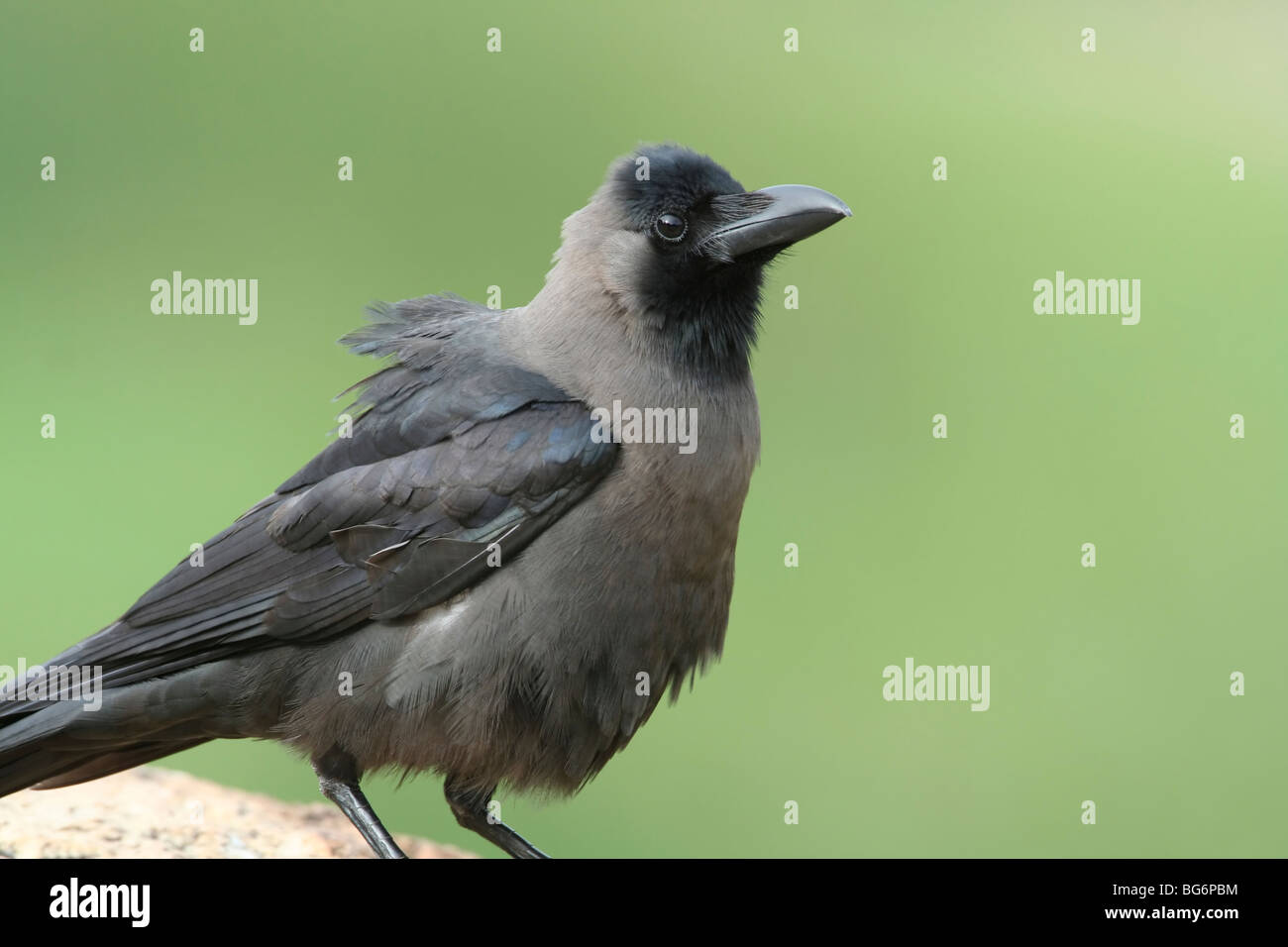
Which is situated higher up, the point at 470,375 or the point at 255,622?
the point at 470,375

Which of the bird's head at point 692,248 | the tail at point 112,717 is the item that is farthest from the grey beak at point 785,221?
the tail at point 112,717

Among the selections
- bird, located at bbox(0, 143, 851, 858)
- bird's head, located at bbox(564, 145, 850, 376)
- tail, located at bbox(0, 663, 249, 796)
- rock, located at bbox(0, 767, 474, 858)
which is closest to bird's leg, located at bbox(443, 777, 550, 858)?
bird, located at bbox(0, 143, 851, 858)

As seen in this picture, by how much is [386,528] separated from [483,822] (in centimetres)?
135

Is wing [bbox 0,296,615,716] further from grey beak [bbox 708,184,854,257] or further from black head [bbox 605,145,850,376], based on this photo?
grey beak [bbox 708,184,854,257]

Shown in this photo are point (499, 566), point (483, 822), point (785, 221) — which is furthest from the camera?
point (483, 822)

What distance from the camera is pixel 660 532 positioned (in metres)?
5.07

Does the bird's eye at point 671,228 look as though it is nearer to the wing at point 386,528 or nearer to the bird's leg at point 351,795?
the wing at point 386,528

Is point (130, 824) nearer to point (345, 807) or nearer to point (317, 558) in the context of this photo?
point (345, 807)

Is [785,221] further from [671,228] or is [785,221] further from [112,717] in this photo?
[112,717]

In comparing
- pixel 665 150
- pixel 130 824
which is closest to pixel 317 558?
pixel 130 824

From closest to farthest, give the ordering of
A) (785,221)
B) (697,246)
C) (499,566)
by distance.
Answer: (499,566), (785,221), (697,246)

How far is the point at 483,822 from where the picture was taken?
5.69 metres

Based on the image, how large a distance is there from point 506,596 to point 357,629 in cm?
56

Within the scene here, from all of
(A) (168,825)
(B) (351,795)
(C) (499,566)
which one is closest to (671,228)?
(C) (499,566)
